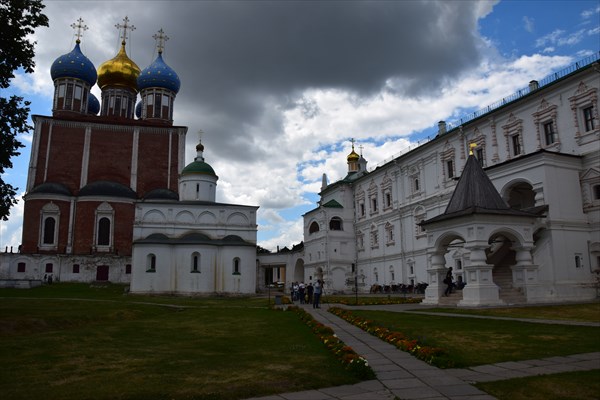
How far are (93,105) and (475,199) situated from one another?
189 feet

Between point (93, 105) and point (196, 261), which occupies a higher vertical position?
point (93, 105)

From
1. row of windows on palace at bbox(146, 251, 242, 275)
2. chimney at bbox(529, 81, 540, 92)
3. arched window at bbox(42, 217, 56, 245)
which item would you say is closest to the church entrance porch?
chimney at bbox(529, 81, 540, 92)

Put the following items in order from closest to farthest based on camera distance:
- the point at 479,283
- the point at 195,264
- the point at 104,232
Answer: the point at 479,283 → the point at 195,264 → the point at 104,232

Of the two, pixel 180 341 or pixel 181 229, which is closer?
pixel 180 341

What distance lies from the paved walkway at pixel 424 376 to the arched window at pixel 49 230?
4810 cm

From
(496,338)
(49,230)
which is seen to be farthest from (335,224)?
Answer: (496,338)

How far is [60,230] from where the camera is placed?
50125mm

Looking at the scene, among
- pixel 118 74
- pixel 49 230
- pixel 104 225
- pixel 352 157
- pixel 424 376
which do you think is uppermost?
pixel 118 74

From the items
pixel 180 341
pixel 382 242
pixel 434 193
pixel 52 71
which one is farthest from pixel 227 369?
pixel 52 71

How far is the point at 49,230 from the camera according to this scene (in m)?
50.1

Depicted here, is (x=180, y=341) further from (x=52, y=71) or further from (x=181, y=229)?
(x=52, y=71)

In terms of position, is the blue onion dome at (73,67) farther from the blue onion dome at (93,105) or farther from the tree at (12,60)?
the tree at (12,60)

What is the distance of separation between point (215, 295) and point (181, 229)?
310 inches

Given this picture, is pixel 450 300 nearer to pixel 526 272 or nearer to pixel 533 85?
pixel 526 272
